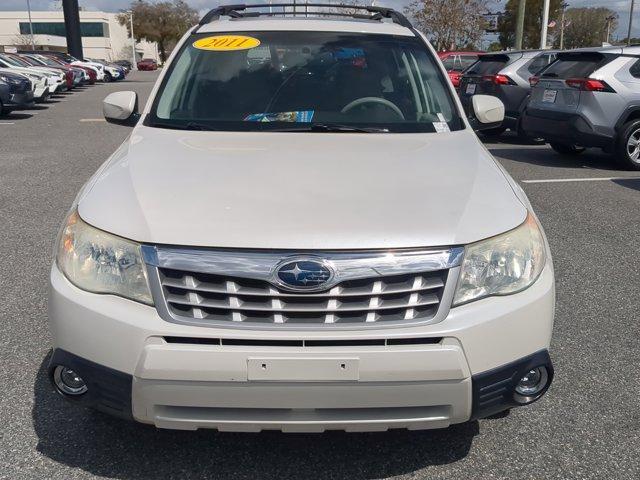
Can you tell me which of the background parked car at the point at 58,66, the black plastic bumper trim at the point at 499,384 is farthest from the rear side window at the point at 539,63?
the background parked car at the point at 58,66

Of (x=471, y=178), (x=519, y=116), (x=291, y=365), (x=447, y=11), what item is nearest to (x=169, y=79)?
(x=471, y=178)

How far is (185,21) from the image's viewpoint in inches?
3757

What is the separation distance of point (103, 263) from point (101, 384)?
40 cm

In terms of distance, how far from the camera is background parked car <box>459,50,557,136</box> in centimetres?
1215

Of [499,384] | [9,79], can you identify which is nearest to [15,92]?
[9,79]

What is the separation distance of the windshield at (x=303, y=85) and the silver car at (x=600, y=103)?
6.09m

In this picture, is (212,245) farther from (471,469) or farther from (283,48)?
(283,48)

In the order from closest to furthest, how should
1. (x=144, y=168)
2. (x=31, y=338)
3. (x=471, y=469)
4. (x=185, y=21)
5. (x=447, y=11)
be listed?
(x=471, y=469), (x=144, y=168), (x=31, y=338), (x=447, y=11), (x=185, y=21)

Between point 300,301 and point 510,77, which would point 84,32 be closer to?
point 510,77

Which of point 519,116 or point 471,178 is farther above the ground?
point 471,178

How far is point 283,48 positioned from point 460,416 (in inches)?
92.8

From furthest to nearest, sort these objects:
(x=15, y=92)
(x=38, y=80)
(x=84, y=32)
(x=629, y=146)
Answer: (x=84, y=32) < (x=38, y=80) < (x=15, y=92) < (x=629, y=146)

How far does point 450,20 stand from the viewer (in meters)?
39.4

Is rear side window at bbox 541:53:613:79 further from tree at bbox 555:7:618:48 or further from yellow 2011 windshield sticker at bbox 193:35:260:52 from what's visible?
tree at bbox 555:7:618:48
